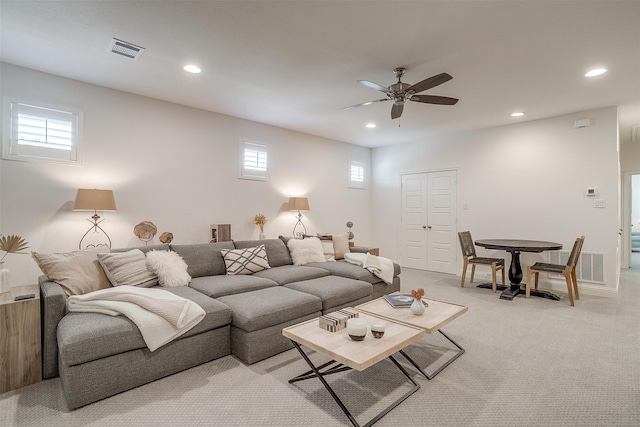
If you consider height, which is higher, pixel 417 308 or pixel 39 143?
pixel 39 143

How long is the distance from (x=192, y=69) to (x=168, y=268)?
2.03 meters

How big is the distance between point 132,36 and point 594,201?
6033 mm

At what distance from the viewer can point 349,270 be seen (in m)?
4.05

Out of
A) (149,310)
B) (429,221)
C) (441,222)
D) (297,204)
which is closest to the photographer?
Answer: (149,310)

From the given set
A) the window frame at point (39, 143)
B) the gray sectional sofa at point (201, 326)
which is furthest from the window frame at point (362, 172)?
the window frame at point (39, 143)

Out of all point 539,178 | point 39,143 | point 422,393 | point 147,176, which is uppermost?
point 39,143

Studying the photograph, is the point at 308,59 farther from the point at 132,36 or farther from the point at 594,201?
the point at 594,201

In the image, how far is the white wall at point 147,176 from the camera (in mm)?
3223

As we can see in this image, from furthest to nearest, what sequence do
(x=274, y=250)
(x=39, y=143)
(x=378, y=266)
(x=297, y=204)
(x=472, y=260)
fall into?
(x=297, y=204), (x=472, y=260), (x=274, y=250), (x=378, y=266), (x=39, y=143)

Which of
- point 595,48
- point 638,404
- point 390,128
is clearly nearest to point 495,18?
point 595,48

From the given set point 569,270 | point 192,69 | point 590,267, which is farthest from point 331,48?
point 590,267

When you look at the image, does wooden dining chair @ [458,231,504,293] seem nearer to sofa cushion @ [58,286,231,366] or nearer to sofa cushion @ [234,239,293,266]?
sofa cushion @ [234,239,293,266]

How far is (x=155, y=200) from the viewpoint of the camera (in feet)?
13.4

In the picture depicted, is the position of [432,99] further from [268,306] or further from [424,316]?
[268,306]
